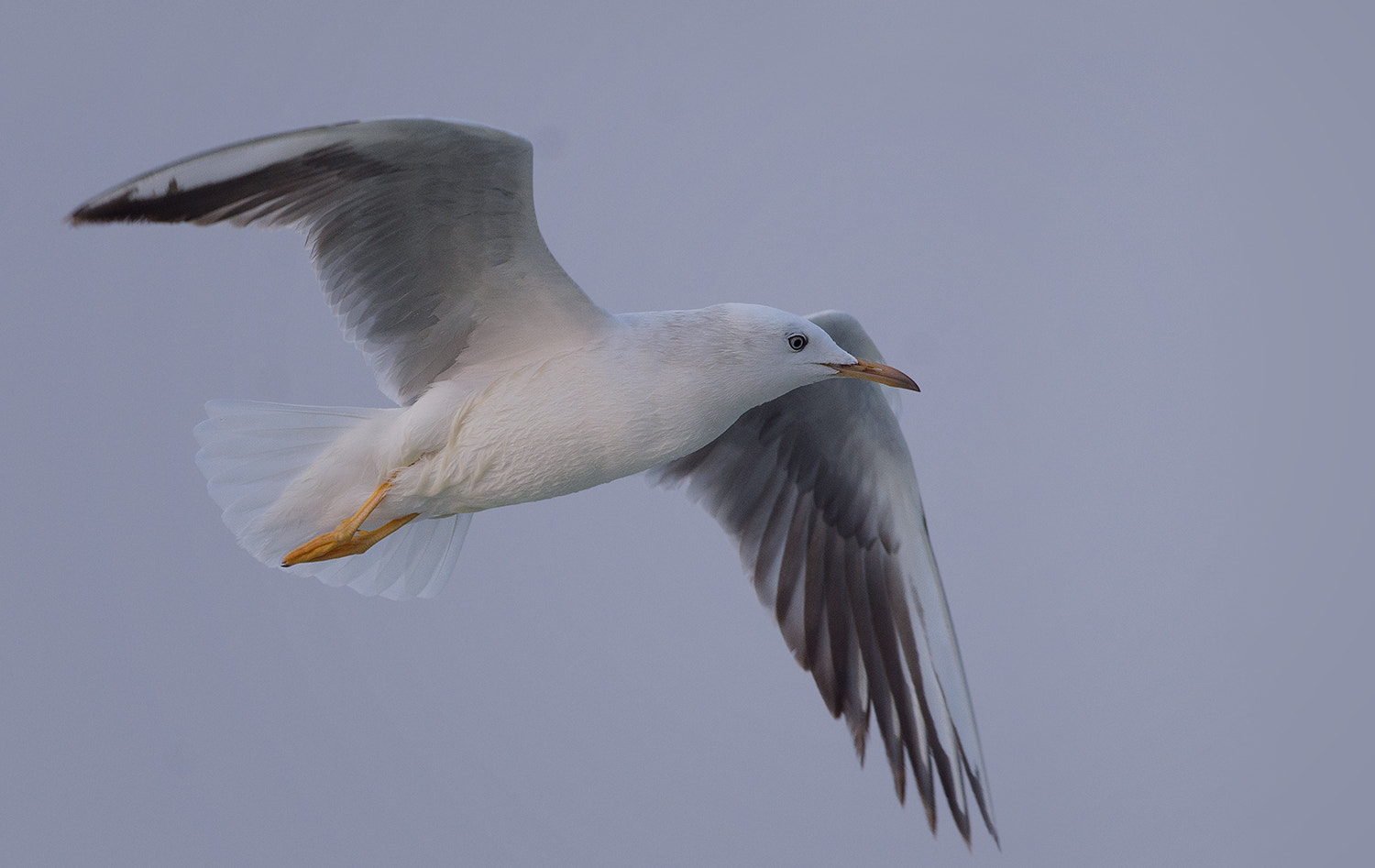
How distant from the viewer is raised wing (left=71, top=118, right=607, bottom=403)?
238 centimetres

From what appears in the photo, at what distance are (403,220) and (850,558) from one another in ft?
4.66

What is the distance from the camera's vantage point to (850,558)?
3525 mm

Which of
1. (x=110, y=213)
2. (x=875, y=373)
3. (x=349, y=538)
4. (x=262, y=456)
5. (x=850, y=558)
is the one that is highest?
(x=110, y=213)

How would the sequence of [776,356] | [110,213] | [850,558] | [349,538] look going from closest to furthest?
[110,213]
[776,356]
[349,538]
[850,558]

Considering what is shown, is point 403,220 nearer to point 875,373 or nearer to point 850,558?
point 875,373

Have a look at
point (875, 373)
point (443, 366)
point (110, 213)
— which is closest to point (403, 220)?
point (443, 366)

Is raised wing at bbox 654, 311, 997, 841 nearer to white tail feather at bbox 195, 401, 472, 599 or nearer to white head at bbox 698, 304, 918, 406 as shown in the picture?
white head at bbox 698, 304, 918, 406

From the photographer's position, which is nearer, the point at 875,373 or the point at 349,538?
the point at 875,373

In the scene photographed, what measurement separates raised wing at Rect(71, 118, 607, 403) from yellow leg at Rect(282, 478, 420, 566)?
0.24m

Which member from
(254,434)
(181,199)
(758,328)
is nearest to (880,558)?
(758,328)

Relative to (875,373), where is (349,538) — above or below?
below

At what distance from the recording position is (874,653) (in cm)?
349

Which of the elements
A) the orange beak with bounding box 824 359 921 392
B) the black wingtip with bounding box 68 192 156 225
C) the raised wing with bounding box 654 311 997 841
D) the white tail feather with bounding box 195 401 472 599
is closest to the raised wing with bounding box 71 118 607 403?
the black wingtip with bounding box 68 192 156 225

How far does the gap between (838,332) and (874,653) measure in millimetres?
852
